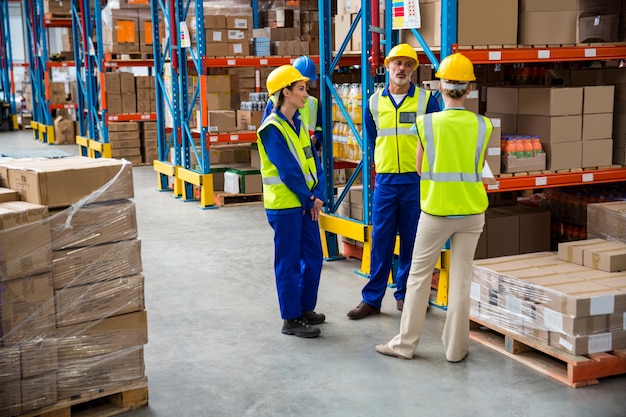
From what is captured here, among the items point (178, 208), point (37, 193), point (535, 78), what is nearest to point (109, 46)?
point (178, 208)

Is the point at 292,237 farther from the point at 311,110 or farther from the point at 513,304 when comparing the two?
the point at 311,110

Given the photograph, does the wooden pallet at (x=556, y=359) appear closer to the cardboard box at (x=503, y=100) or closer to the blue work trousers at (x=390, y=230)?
the blue work trousers at (x=390, y=230)

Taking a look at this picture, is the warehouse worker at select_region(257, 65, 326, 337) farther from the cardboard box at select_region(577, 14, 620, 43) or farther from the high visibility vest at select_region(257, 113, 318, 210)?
the cardboard box at select_region(577, 14, 620, 43)

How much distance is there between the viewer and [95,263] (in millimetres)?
4320

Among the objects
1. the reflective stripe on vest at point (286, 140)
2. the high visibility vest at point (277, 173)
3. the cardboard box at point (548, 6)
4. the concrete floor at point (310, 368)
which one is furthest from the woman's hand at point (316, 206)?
the cardboard box at point (548, 6)

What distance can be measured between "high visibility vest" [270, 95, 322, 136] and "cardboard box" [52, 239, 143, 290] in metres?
3.37

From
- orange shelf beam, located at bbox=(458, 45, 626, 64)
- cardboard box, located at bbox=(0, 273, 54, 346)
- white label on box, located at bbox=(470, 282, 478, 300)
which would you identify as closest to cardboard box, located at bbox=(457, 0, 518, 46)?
orange shelf beam, located at bbox=(458, 45, 626, 64)

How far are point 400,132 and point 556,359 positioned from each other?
200 cm

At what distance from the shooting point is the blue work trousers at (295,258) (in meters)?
5.49

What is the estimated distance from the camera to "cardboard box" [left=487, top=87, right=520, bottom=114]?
6738 millimetres

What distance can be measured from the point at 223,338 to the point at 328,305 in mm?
1117

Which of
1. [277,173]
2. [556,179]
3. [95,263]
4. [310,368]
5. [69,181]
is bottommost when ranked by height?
[310,368]

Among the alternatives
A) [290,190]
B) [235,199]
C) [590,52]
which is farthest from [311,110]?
[235,199]

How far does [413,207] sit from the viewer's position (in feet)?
19.4
